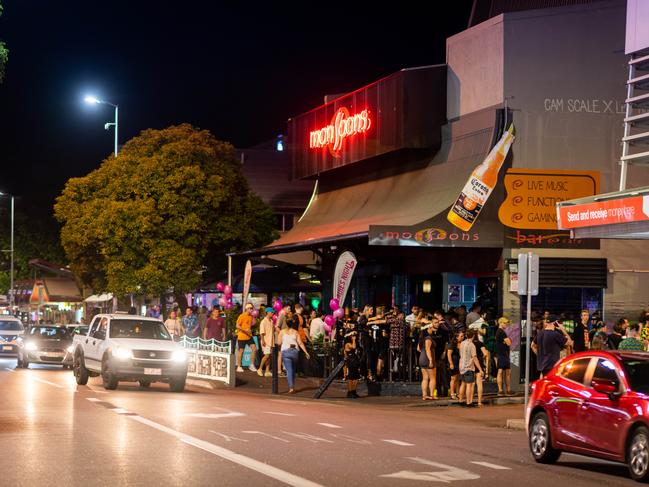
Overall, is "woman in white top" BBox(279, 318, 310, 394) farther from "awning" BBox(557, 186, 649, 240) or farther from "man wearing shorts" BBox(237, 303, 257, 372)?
"awning" BBox(557, 186, 649, 240)

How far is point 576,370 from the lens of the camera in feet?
46.4

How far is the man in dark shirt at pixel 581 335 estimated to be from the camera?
25266 millimetres

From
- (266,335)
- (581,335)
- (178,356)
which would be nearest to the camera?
(581,335)

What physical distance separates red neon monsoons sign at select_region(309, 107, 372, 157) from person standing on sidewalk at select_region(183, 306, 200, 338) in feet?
21.6

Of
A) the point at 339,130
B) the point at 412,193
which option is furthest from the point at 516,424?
the point at 339,130

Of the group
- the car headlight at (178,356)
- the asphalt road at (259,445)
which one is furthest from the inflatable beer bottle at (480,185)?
the car headlight at (178,356)

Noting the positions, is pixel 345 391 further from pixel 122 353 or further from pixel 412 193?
pixel 412 193

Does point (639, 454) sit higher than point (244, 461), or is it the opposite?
point (639, 454)

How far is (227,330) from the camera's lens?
35625 millimetres

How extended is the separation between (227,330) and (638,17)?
17.6m

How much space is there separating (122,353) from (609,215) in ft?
37.7

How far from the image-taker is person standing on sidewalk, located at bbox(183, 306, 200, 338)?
118 ft

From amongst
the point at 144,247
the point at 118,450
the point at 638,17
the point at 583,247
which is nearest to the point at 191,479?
the point at 118,450

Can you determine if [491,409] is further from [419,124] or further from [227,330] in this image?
[227,330]
